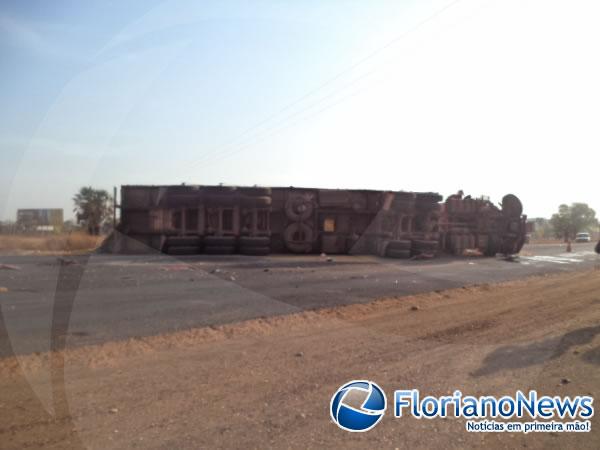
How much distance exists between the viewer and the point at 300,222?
2534cm

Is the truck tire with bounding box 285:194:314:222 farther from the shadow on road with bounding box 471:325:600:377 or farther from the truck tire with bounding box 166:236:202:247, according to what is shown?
the shadow on road with bounding box 471:325:600:377

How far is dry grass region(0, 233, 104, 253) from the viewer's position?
25797mm

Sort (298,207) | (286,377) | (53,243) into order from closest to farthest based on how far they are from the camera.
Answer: (286,377) → (298,207) → (53,243)

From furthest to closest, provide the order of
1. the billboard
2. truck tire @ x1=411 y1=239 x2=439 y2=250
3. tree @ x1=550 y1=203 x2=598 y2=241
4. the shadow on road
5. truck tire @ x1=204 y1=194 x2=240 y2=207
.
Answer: tree @ x1=550 y1=203 x2=598 y2=241
the billboard
truck tire @ x1=411 y1=239 x2=439 y2=250
truck tire @ x1=204 y1=194 x2=240 y2=207
the shadow on road

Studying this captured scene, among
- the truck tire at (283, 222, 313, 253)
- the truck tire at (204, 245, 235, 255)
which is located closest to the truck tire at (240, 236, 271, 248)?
the truck tire at (204, 245, 235, 255)

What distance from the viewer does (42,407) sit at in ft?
16.9

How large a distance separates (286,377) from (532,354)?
3793 mm

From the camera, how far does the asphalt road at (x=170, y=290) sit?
325 inches

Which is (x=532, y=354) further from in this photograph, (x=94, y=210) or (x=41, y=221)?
(x=41, y=221)

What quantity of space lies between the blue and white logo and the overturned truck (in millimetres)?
17458

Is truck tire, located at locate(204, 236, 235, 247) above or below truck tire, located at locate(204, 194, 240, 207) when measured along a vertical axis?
below

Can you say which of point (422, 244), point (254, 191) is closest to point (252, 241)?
point (254, 191)

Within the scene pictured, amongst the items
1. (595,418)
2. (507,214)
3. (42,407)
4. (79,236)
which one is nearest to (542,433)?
(595,418)

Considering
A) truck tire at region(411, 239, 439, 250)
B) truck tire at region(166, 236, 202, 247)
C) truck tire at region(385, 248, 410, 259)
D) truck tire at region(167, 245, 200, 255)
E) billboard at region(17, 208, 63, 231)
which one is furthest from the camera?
billboard at region(17, 208, 63, 231)
